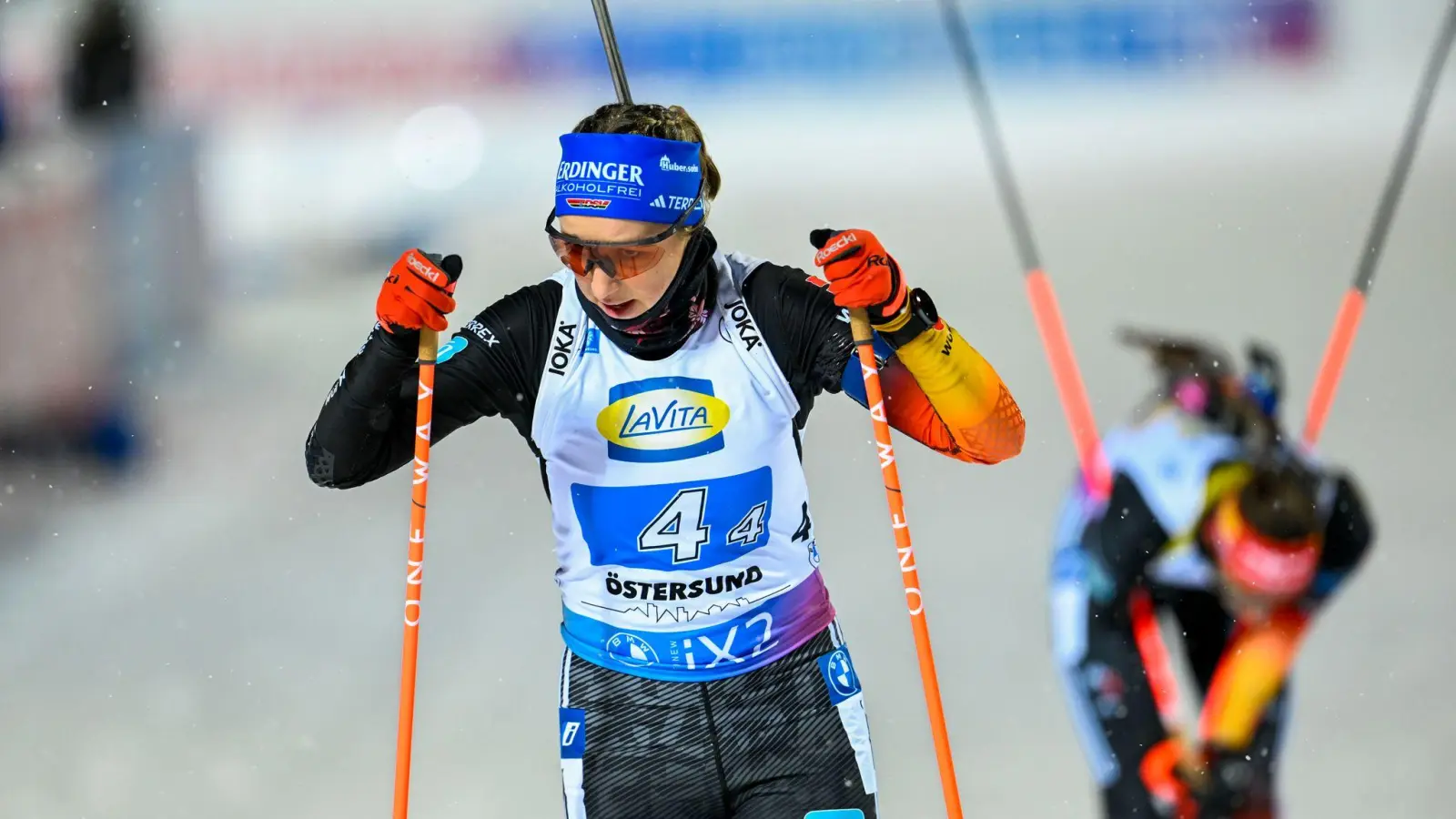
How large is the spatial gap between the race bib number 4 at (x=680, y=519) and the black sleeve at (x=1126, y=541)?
1015 mm

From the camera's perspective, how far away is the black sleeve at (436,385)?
2557 mm

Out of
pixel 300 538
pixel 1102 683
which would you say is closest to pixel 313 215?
pixel 300 538

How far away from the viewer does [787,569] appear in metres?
2.66

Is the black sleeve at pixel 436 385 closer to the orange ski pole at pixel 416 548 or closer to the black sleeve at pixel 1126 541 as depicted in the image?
the orange ski pole at pixel 416 548

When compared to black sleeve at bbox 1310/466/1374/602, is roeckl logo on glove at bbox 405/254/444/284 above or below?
above

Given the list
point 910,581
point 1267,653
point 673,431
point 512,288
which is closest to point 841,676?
point 910,581

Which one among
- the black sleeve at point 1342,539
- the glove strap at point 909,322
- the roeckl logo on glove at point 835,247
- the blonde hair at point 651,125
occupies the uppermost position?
the blonde hair at point 651,125

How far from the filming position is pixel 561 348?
2.58 m

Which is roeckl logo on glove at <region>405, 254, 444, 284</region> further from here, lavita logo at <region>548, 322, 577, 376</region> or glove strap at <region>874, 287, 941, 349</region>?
glove strap at <region>874, 287, 941, 349</region>

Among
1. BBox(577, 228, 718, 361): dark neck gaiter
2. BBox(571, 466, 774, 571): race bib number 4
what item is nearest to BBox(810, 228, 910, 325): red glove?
BBox(577, 228, 718, 361): dark neck gaiter

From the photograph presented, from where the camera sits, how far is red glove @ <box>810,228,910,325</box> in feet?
8.04

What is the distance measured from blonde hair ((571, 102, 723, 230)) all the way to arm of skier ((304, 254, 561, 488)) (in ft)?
0.89

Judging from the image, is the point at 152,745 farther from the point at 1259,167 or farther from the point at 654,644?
the point at 1259,167

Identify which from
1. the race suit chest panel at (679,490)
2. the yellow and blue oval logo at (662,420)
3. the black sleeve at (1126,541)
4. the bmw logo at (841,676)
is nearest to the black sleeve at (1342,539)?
the black sleeve at (1126,541)
